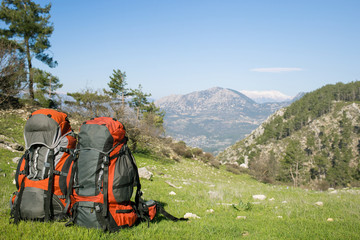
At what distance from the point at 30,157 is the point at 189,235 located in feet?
11.1

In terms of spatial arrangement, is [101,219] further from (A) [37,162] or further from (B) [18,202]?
(A) [37,162]

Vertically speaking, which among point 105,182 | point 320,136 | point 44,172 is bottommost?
point 320,136

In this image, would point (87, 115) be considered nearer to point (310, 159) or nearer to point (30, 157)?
point (30, 157)

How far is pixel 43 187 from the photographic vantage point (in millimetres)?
3996

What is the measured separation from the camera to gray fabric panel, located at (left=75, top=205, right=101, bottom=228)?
3.86m

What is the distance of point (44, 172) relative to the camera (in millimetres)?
4027

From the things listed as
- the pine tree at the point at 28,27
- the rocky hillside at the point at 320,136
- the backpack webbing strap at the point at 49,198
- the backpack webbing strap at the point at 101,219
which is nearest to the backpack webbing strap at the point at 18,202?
the backpack webbing strap at the point at 49,198

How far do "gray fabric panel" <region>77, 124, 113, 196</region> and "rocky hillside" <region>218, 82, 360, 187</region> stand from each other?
107060 mm

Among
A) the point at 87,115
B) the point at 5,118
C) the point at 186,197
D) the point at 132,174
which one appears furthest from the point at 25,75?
the point at 132,174

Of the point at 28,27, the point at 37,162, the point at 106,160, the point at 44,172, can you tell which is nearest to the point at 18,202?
the point at 44,172

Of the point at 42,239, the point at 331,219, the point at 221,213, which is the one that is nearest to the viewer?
the point at 42,239

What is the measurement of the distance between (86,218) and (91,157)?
108 cm

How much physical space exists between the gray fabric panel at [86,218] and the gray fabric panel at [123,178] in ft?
1.58

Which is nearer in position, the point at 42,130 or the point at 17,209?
the point at 17,209
